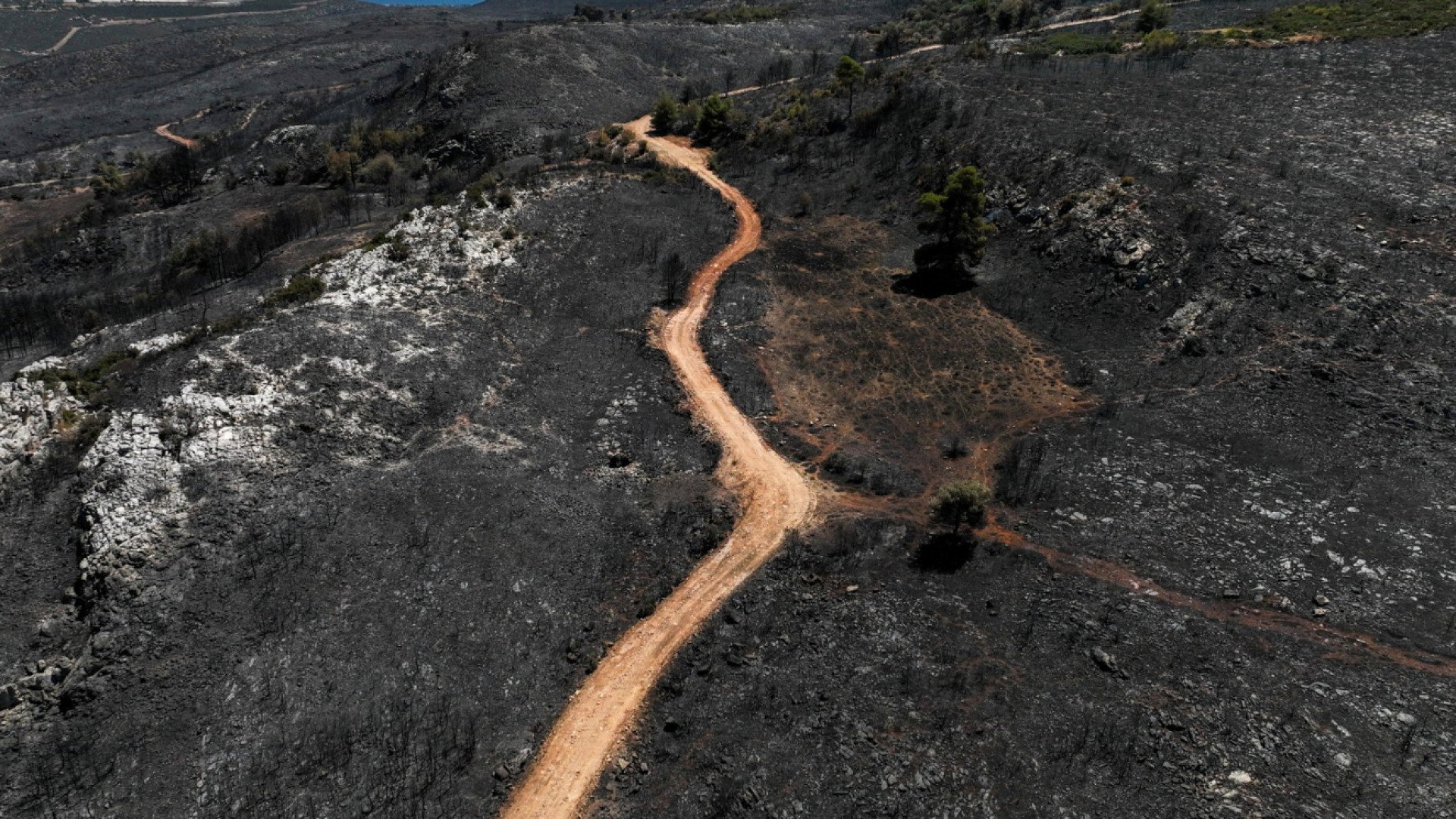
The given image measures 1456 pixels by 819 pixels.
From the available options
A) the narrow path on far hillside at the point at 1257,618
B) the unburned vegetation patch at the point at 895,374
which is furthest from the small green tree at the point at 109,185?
the narrow path on far hillside at the point at 1257,618

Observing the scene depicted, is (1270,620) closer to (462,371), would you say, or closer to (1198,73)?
(462,371)

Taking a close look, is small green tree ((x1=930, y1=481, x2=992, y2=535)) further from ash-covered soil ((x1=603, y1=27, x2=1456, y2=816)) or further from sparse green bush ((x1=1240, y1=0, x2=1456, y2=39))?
sparse green bush ((x1=1240, y1=0, x2=1456, y2=39))

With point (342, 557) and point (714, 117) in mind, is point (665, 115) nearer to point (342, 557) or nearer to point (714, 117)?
point (714, 117)

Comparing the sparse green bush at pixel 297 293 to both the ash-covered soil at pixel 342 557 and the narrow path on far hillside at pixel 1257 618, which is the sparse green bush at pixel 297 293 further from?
the narrow path on far hillside at pixel 1257 618

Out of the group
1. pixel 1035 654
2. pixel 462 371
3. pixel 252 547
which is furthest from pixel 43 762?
pixel 1035 654

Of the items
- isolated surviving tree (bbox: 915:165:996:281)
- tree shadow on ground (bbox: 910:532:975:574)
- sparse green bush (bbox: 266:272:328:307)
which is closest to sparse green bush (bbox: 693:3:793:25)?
isolated surviving tree (bbox: 915:165:996:281)
